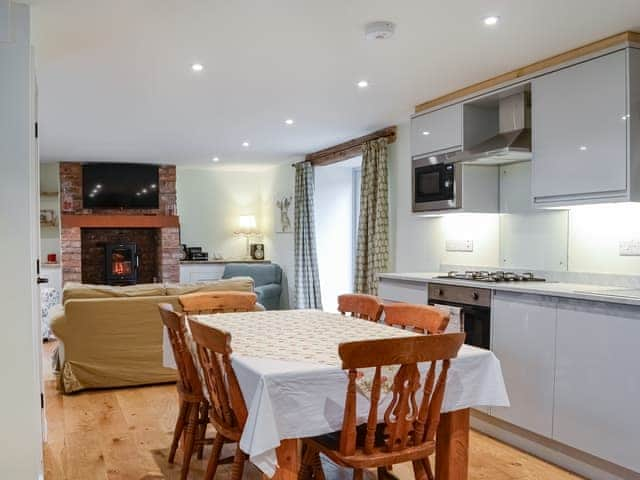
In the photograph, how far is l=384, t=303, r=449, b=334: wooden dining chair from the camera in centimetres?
255

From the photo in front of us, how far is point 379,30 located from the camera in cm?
304

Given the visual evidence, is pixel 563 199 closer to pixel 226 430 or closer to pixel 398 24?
pixel 398 24

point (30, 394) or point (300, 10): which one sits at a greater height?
point (300, 10)

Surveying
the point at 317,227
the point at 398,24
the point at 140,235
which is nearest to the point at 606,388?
the point at 398,24

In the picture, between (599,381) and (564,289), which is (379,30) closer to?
(564,289)

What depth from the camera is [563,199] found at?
3424 mm

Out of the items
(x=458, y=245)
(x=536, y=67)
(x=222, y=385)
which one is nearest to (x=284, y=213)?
(x=458, y=245)

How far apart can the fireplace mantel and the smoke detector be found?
21.2ft

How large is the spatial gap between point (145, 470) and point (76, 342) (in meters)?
1.78

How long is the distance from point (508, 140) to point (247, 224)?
6.20 meters

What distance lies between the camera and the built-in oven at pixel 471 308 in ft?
11.7

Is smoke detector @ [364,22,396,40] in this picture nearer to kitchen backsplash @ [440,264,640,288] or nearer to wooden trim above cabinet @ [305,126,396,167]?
kitchen backsplash @ [440,264,640,288]

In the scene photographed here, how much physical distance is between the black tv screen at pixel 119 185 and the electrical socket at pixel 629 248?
7.11 m

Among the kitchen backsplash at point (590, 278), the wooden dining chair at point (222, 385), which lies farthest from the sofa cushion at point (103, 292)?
the kitchen backsplash at point (590, 278)
